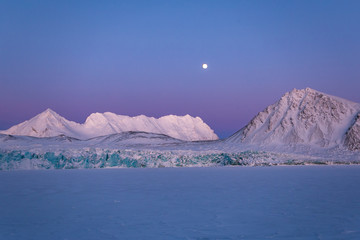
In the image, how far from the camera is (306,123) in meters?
92.1

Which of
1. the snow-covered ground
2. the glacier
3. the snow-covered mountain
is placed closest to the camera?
the snow-covered ground

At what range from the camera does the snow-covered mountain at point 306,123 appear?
85.1 m

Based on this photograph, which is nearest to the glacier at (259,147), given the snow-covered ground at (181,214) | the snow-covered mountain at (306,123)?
the snow-covered mountain at (306,123)

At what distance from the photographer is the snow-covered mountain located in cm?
8512

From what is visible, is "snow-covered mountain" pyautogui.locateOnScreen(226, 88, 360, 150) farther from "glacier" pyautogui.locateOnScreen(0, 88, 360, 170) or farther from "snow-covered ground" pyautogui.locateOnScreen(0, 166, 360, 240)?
"snow-covered ground" pyautogui.locateOnScreen(0, 166, 360, 240)

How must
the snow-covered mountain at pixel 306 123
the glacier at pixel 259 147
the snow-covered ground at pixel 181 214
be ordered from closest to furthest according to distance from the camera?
the snow-covered ground at pixel 181 214, the glacier at pixel 259 147, the snow-covered mountain at pixel 306 123

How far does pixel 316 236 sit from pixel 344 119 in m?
88.3

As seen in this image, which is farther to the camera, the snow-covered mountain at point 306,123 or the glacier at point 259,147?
the snow-covered mountain at point 306,123

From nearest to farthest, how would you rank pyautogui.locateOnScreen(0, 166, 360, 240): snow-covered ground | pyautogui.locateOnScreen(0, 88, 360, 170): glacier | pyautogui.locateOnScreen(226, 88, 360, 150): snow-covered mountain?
pyautogui.locateOnScreen(0, 166, 360, 240): snow-covered ground < pyautogui.locateOnScreen(0, 88, 360, 170): glacier < pyautogui.locateOnScreen(226, 88, 360, 150): snow-covered mountain

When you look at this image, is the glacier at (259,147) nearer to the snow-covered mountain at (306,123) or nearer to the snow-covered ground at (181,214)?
the snow-covered mountain at (306,123)

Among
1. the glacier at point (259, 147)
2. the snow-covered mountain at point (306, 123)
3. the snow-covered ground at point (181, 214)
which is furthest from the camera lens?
the snow-covered mountain at point (306, 123)

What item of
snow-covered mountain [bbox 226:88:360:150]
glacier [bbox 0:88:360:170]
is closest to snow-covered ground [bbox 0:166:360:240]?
glacier [bbox 0:88:360:170]

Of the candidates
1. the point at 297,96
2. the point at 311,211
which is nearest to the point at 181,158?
the point at 311,211

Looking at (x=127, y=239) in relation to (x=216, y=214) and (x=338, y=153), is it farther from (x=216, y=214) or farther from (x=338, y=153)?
(x=338, y=153)
